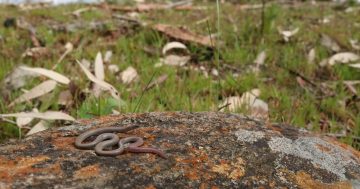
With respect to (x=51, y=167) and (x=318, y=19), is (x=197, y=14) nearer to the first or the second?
(x=318, y=19)

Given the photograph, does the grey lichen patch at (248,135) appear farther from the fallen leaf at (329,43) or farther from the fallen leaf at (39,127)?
the fallen leaf at (329,43)

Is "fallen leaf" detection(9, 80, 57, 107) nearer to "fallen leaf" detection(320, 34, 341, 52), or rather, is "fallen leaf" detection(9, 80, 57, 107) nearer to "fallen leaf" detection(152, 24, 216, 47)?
"fallen leaf" detection(152, 24, 216, 47)

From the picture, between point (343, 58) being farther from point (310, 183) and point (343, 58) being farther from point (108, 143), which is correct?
point (108, 143)

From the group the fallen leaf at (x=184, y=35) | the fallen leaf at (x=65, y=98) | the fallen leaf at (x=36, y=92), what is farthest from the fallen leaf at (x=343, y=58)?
the fallen leaf at (x=36, y=92)

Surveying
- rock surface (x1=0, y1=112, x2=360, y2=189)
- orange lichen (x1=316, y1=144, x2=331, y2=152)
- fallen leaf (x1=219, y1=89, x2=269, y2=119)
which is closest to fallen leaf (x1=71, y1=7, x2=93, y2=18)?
fallen leaf (x1=219, y1=89, x2=269, y2=119)

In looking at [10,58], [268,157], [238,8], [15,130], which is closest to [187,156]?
[268,157]

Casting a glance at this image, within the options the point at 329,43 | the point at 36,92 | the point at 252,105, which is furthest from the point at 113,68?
the point at 329,43

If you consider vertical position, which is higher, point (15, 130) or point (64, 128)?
point (64, 128)
